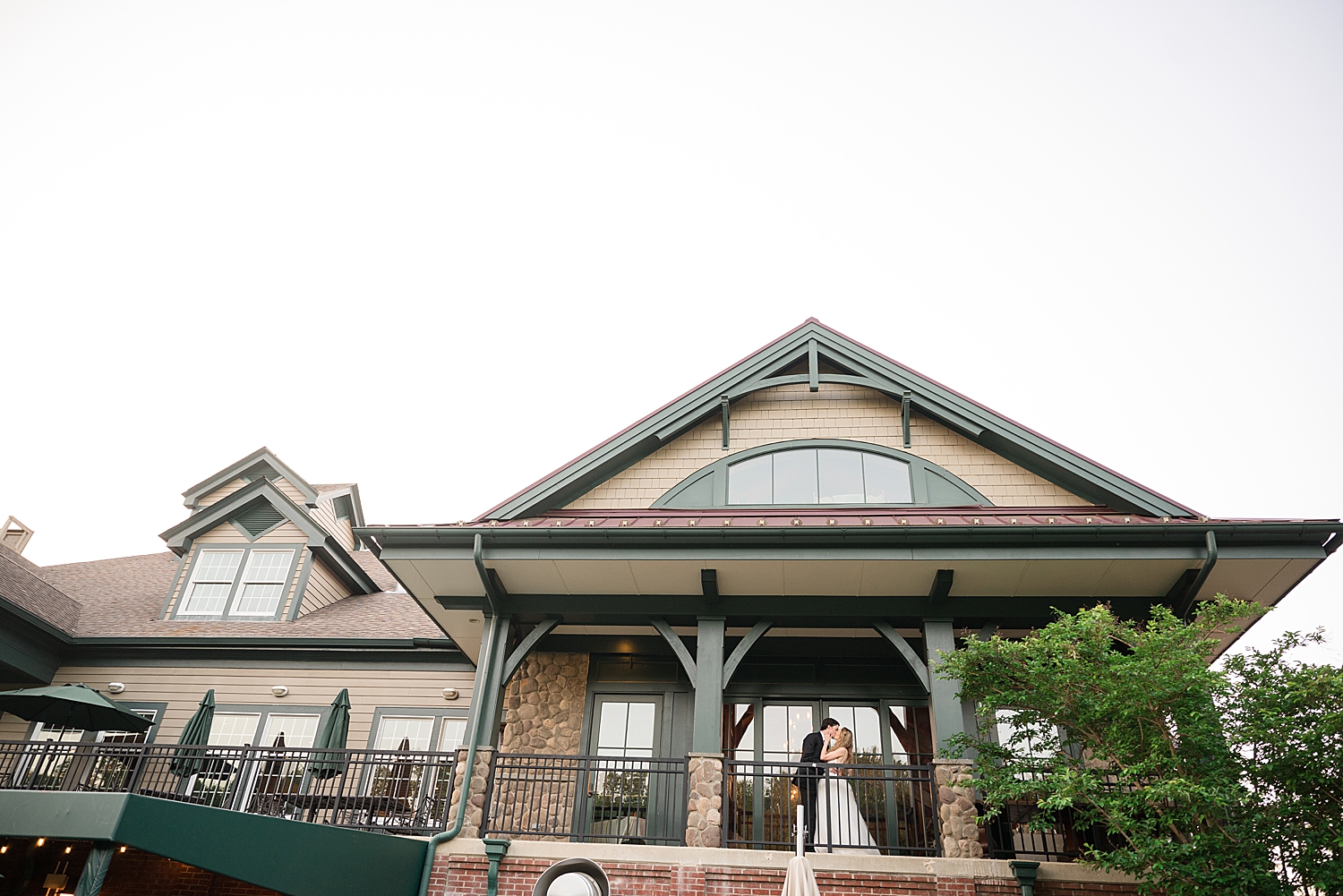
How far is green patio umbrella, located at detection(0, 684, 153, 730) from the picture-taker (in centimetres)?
1038

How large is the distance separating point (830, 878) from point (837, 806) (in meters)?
1.13

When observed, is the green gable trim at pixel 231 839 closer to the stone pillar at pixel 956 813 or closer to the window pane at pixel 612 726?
the window pane at pixel 612 726

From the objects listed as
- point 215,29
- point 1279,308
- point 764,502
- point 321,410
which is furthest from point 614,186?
point 764,502

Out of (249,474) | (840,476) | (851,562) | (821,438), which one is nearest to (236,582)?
(249,474)

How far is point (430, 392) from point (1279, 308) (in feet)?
130

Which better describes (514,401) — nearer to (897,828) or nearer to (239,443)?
(239,443)

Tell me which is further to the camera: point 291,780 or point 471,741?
point 471,741

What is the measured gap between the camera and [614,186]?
36219mm

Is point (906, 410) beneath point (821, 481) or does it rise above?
above

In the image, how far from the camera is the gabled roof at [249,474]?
1511 cm

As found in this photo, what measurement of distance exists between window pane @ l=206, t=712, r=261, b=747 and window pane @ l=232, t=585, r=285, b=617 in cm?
176

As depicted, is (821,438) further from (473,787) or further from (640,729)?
(473,787)

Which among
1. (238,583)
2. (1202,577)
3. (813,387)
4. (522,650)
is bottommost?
(522,650)

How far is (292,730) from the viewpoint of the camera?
13.1 meters
